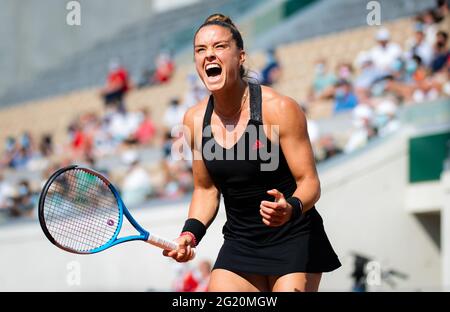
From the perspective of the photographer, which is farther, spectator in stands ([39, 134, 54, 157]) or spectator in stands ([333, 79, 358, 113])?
spectator in stands ([39, 134, 54, 157])

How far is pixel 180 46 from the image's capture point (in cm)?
1848

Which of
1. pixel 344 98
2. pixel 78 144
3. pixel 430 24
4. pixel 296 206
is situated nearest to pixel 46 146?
pixel 78 144

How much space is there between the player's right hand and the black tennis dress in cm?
18

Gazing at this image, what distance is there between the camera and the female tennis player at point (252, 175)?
175 inches

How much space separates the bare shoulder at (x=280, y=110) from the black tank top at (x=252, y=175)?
1.6 inches

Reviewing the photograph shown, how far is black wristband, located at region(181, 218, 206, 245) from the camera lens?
4.69 metres

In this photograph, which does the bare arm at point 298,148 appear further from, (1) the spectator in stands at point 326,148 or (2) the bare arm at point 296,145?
(1) the spectator in stands at point 326,148

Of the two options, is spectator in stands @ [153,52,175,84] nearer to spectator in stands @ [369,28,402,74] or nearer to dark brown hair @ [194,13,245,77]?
spectator in stands @ [369,28,402,74]

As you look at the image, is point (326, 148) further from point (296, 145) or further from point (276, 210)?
point (276, 210)

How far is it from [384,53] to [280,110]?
820 centimetres

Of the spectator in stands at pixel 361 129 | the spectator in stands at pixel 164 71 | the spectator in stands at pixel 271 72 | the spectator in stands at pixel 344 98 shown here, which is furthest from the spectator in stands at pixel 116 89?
the spectator in stands at pixel 361 129

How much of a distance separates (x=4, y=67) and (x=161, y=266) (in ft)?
41.7

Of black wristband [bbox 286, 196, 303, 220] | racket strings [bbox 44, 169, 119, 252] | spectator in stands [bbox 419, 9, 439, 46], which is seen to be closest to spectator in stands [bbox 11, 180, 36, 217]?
spectator in stands [bbox 419, 9, 439, 46]
